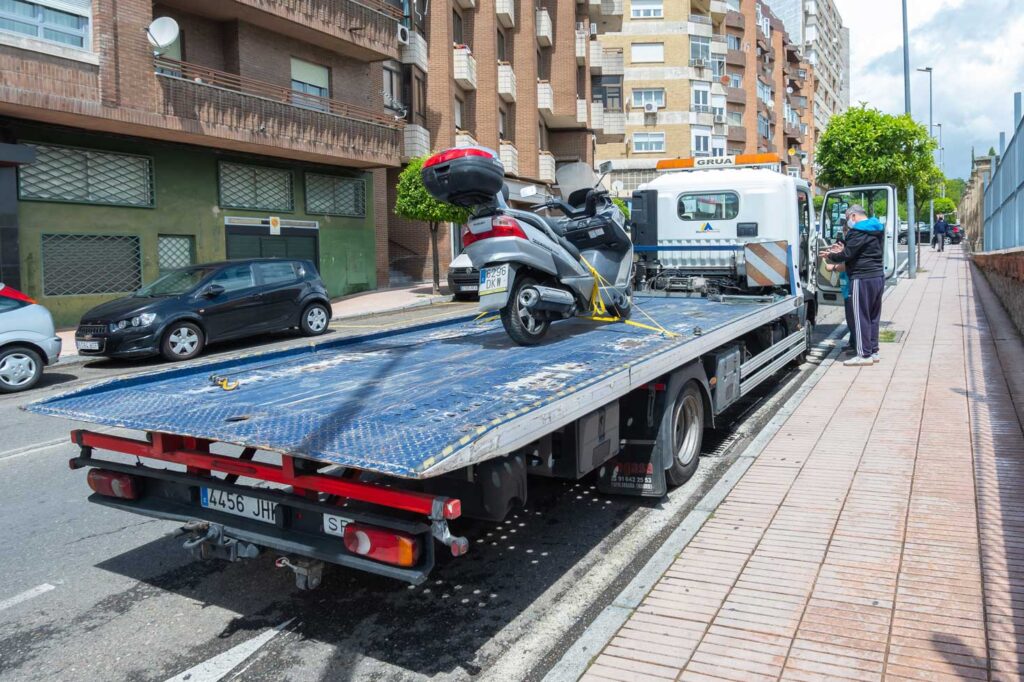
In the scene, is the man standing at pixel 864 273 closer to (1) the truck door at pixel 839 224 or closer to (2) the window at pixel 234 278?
(1) the truck door at pixel 839 224

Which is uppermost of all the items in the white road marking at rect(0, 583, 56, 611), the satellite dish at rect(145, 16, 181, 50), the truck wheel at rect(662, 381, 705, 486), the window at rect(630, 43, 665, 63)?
the window at rect(630, 43, 665, 63)

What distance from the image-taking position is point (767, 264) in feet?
31.8

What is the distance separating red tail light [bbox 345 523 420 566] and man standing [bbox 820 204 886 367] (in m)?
8.54

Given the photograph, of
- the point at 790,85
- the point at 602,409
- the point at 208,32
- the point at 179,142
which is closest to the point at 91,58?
the point at 179,142

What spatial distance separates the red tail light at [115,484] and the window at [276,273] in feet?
33.8

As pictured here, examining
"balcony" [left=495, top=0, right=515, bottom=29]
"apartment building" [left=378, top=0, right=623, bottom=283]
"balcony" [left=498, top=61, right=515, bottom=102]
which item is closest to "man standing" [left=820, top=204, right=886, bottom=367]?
"apartment building" [left=378, top=0, right=623, bottom=283]

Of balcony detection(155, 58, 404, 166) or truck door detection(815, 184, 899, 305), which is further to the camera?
balcony detection(155, 58, 404, 166)

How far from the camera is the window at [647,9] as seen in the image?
53312 mm

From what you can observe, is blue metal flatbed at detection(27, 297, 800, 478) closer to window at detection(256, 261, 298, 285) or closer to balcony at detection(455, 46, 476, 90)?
window at detection(256, 261, 298, 285)

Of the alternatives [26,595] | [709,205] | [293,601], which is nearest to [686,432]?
[293,601]

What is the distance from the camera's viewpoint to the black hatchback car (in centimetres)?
1207

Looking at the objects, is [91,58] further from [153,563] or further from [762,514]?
[762,514]

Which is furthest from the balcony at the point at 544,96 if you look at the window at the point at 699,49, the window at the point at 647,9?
the window at the point at 699,49

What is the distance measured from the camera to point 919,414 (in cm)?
757
